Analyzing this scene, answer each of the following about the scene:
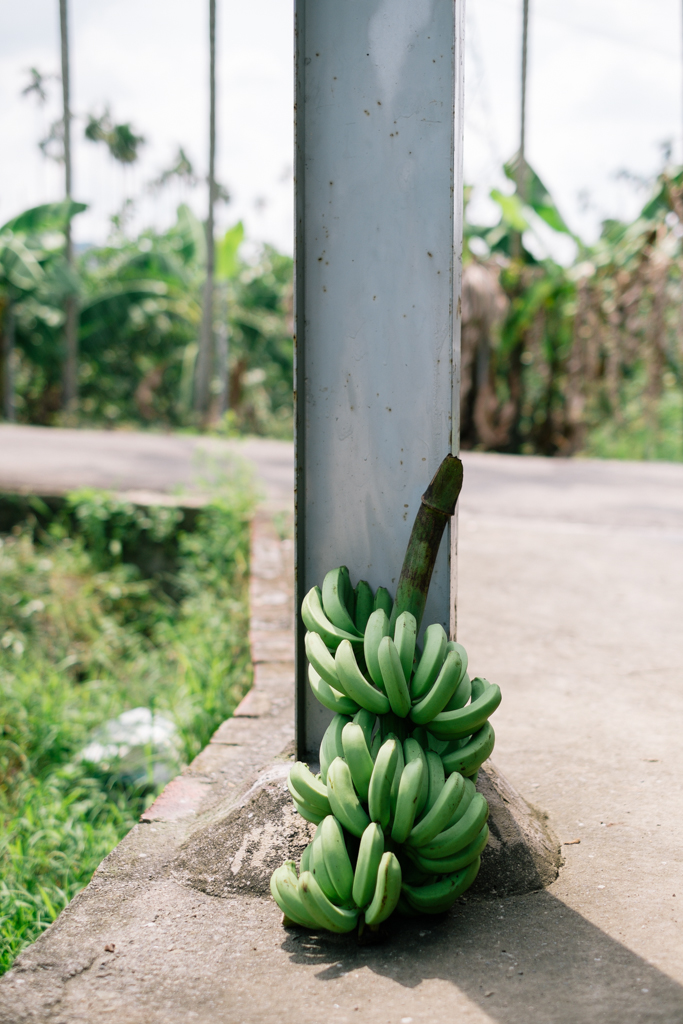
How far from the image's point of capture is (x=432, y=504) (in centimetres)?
163

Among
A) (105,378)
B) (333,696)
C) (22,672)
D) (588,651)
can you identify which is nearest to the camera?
(333,696)

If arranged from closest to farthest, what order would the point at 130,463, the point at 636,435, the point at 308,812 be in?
the point at 308,812 < the point at 130,463 < the point at 636,435

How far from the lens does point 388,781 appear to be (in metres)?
1.42

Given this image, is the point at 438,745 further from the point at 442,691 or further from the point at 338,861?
the point at 338,861

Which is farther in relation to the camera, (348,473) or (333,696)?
(348,473)

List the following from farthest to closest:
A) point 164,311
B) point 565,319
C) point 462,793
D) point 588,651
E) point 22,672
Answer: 1. point 164,311
2. point 565,319
3. point 22,672
4. point 588,651
5. point 462,793

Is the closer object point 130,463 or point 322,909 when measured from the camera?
point 322,909

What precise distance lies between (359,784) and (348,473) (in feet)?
2.13

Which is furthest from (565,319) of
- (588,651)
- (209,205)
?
(588,651)

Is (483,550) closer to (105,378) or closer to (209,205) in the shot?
(209,205)

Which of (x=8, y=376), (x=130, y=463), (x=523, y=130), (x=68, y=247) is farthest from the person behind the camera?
(x=8, y=376)

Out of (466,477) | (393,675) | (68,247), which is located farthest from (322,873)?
(68,247)

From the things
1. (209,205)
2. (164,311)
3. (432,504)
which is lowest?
(432,504)

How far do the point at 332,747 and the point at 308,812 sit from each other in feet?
0.41
